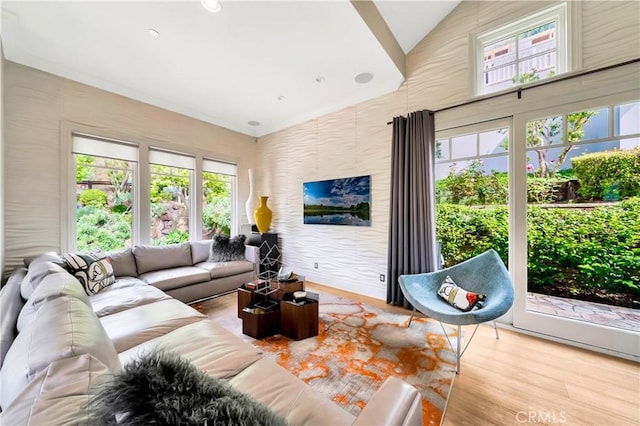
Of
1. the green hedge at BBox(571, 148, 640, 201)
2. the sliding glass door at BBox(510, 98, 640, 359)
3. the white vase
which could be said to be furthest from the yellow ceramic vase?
the green hedge at BBox(571, 148, 640, 201)

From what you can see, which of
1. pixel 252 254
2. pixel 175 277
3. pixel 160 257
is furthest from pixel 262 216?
pixel 175 277

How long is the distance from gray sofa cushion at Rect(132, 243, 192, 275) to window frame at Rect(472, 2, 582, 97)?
4.23 metres

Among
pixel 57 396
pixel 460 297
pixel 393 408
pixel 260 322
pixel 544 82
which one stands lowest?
pixel 260 322

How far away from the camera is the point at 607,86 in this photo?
2.03m

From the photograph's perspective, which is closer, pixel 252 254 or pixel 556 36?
pixel 556 36

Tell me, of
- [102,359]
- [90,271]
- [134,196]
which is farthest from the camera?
[134,196]

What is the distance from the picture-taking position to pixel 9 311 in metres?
1.33

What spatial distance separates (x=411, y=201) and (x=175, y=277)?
2993 millimetres

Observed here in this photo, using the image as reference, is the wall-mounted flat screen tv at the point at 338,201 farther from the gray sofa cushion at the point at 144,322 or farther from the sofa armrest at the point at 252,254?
the gray sofa cushion at the point at 144,322

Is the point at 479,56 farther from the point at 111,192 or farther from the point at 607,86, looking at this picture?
the point at 111,192

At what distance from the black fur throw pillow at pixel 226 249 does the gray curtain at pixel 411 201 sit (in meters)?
2.21

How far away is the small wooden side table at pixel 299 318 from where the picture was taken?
7.19 feet

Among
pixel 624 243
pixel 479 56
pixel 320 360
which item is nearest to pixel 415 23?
pixel 479 56

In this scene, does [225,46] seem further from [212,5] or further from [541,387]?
[541,387]
